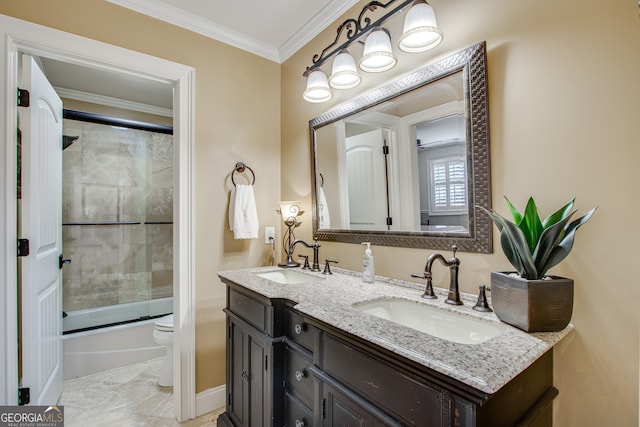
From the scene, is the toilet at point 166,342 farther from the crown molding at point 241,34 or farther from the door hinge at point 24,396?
the crown molding at point 241,34

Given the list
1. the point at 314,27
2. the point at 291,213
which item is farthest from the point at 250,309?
the point at 314,27

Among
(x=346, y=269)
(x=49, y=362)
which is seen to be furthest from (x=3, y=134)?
(x=346, y=269)

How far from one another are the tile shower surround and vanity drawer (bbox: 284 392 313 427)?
2415 millimetres

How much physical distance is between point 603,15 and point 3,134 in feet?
8.07

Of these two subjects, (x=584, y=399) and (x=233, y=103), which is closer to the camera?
(x=584, y=399)

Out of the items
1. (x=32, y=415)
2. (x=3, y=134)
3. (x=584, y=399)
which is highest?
(x=3, y=134)

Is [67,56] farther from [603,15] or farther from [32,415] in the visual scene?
[603,15]

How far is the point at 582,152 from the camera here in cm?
94

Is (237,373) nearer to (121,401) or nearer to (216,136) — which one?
(121,401)

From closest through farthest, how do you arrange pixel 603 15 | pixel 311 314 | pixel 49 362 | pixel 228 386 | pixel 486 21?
pixel 603 15 < pixel 311 314 < pixel 486 21 < pixel 228 386 < pixel 49 362

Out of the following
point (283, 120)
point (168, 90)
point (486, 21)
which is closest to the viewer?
point (486, 21)

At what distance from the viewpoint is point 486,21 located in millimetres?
1164

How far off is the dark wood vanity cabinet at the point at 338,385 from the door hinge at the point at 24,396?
1039 mm

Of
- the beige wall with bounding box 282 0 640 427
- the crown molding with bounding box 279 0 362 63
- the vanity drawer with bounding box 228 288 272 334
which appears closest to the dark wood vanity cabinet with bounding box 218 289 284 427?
→ the vanity drawer with bounding box 228 288 272 334
